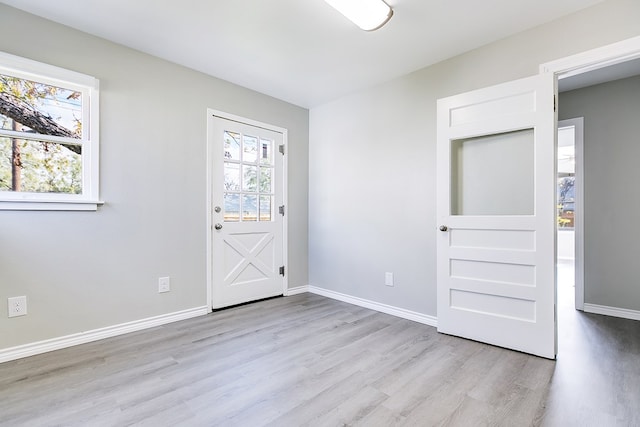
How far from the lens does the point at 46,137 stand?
2.33 m

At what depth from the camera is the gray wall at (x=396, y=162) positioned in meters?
2.29

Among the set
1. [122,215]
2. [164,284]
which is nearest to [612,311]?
[164,284]

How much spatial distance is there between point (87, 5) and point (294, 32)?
145 cm

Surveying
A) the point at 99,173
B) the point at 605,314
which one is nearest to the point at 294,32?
the point at 99,173

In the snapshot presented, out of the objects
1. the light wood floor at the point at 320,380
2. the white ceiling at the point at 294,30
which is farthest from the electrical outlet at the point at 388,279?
the white ceiling at the point at 294,30

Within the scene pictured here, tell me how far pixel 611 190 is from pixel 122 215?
15.8 feet

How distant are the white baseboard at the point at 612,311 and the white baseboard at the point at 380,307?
1.91 meters

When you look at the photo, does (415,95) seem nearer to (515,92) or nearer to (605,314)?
(515,92)

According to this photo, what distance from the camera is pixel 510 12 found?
2182 millimetres

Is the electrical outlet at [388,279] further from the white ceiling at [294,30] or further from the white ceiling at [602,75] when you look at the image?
the white ceiling at [602,75]

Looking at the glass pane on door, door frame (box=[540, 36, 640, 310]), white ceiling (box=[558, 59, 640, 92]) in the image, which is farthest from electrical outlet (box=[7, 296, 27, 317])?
white ceiling (box=[558, 59, 640, 92])

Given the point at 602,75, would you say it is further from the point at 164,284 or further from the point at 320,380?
the point at 164,284

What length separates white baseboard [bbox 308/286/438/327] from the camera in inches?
115

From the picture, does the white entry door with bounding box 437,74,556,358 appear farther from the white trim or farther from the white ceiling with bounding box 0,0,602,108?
the white ceiling with bounding box 0,0,602,108
